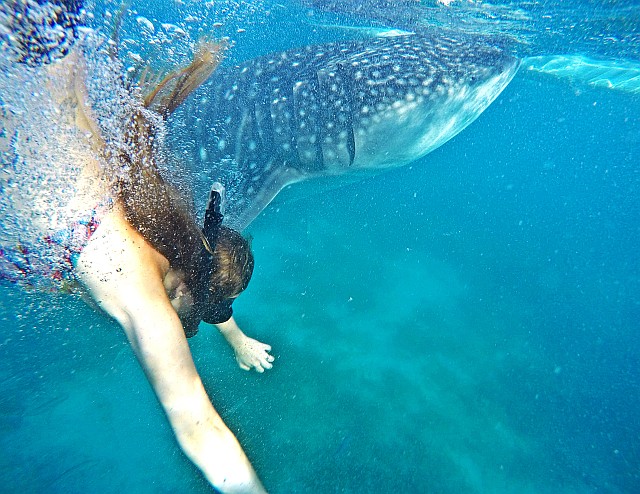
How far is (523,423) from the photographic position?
19.7 feet

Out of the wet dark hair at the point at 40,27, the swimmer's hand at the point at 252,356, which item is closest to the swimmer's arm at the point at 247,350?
the swimmer's hand at the point at 252,356

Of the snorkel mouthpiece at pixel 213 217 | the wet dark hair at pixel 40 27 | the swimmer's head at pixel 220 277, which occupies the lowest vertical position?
Answer: the swimmer's head at pixel 220 277

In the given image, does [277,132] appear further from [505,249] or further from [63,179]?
[505,249]

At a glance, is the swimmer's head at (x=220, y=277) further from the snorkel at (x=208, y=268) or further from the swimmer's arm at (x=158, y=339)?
the swimmer's arm at (x=158, y=339)

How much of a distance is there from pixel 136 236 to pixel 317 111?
10.9ft

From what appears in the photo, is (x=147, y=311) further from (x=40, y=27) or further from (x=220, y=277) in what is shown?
(x=40, y=27)

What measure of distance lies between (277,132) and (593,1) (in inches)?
A: 264

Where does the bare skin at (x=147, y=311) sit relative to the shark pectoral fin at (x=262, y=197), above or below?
above

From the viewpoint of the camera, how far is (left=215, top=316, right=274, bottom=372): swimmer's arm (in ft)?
15.5

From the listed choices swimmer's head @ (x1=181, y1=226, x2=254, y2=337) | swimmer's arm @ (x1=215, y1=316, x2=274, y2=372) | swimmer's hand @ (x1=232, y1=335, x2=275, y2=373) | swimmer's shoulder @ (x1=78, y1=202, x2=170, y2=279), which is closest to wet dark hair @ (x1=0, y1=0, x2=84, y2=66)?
swimmer's shoulder @ (x1=78, y1=202, x2=170, y2=279)

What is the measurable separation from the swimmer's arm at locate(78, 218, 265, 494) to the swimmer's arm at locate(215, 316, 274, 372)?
10.2 feet

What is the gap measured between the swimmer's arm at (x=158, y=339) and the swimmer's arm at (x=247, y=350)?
3.12 meters

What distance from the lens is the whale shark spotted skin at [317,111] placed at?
162 inches

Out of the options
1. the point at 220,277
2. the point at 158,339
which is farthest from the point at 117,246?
the point at 220,277
